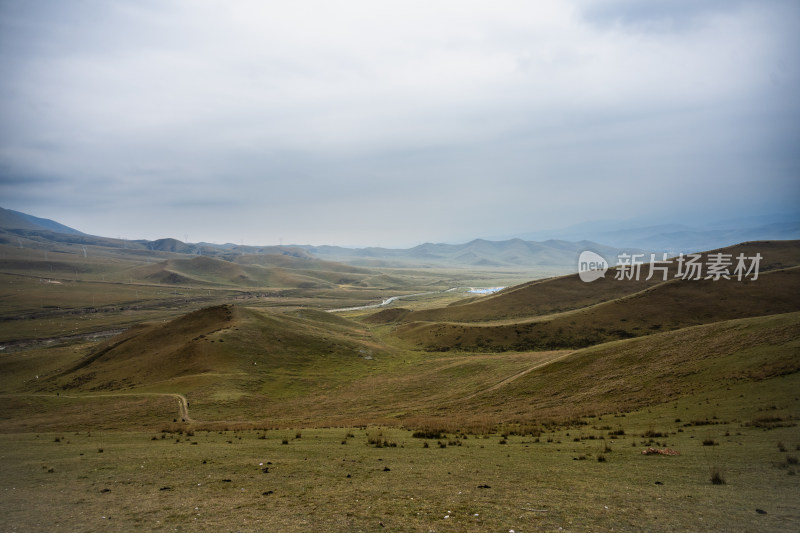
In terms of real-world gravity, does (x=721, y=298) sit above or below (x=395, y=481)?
above

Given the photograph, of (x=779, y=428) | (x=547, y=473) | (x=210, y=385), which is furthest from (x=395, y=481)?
(x=210, y=385)

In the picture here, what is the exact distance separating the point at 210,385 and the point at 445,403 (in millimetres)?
31437

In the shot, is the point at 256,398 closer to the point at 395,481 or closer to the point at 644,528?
the point at 395,481

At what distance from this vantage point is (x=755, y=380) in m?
26.6

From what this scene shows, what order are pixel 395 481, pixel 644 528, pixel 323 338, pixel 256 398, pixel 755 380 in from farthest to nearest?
pixel 323 338
pixel 256 398
pixel 755 380
pixel 395 481
pixel 644 528

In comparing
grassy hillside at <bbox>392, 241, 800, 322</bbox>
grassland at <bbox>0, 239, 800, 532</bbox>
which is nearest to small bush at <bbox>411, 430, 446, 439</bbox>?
grassland at <bbox>0, 239, 800, 532</bbox>

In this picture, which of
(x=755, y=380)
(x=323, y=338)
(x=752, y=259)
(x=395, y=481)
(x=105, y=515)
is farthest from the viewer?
(x=752, y=259)

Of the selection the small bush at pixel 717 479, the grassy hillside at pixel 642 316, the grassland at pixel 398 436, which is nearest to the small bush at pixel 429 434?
the grassland at pixel 398 436

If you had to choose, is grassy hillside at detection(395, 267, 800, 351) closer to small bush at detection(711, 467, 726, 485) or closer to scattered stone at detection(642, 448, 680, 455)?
scattered stone at detection(642, 448, 680, 455)

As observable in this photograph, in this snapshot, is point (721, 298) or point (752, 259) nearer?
point (721, 298)

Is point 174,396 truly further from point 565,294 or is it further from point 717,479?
point 565,294

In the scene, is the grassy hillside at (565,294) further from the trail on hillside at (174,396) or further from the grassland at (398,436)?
the trail on hillside at (174,396)

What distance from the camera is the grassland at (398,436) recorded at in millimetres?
11445

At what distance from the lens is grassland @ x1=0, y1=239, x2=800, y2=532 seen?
1145 centimetres
